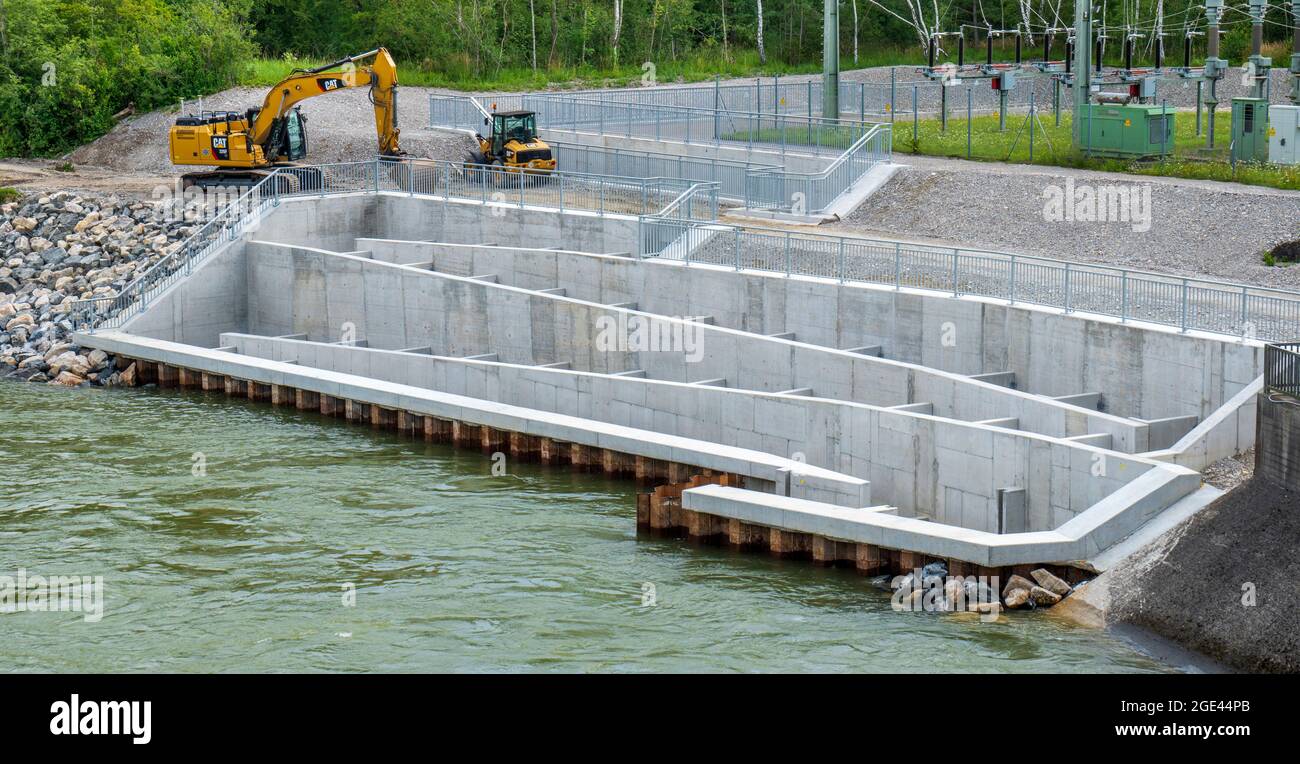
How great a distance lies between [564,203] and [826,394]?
1267 cm

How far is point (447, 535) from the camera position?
2769 cm

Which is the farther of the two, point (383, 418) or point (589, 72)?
point (589, 72)

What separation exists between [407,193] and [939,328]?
735 inches

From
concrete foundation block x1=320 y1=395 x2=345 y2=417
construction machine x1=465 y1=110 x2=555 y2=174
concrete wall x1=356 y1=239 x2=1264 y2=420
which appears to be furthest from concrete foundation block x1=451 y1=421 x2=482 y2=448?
construction machine x1=465 y1=110 x2=555 y2=174

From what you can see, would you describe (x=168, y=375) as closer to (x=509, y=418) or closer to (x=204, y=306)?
(x=204, y=306)

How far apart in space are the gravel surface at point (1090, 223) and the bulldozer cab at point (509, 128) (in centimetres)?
1033

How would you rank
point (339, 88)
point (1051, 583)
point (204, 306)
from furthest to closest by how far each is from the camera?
point (339, 88)
point (204, 306)
point (1051, 583)

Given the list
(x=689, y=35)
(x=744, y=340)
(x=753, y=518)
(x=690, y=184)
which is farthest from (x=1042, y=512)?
(x=689, y=35)

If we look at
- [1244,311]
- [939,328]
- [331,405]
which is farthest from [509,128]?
[1244,311]

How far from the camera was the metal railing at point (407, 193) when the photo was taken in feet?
137

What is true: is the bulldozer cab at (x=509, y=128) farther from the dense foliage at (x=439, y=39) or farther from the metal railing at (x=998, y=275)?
the dense foliage at (x=439, y=39)

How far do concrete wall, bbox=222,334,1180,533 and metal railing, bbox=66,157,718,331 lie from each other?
6.37 metres

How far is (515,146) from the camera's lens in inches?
1825
